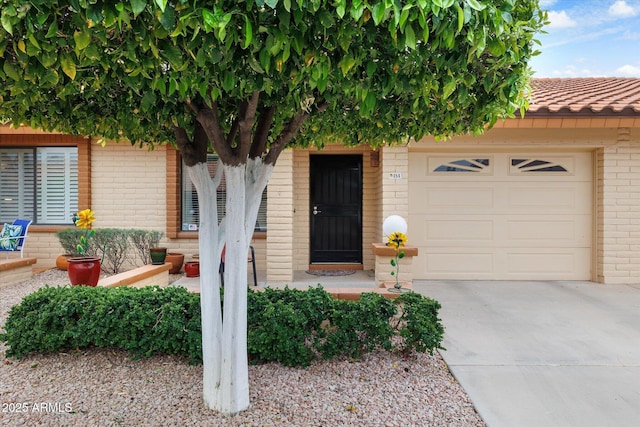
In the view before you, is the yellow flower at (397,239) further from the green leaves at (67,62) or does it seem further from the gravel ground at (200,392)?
the green leaves at (67,62)

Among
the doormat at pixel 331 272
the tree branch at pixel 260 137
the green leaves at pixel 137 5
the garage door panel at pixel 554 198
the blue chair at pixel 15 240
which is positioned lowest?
the doormat at pixel 331 272

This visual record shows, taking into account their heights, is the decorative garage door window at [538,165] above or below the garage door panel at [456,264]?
above

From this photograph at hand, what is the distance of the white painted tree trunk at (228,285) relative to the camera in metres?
2.22

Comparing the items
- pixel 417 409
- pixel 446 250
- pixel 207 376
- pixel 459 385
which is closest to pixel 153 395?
pixel 207 376

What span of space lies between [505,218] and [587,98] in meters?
2.33

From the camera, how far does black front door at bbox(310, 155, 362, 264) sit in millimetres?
7191

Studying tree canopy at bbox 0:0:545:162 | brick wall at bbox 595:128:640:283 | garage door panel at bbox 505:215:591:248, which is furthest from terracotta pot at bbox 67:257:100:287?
brick wall at bbox 595:128:640:283

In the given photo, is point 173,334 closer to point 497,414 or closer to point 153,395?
point 153,395

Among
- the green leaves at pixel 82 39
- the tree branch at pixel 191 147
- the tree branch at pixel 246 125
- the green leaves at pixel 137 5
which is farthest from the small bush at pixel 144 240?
the green leaves at pixel 137 5

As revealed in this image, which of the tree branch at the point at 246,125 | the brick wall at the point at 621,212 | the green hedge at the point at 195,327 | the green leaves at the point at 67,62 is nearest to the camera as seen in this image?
the green leaves at the point at 67,62

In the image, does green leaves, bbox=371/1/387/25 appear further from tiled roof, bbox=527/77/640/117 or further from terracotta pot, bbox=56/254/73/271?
terracotta pot, bbox=56/254/73/271

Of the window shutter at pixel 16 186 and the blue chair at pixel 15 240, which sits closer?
the blue chair at pixel 15 240

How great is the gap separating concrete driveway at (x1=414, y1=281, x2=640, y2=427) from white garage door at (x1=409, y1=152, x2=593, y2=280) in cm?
82

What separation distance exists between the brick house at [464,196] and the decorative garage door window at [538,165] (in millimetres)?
17
